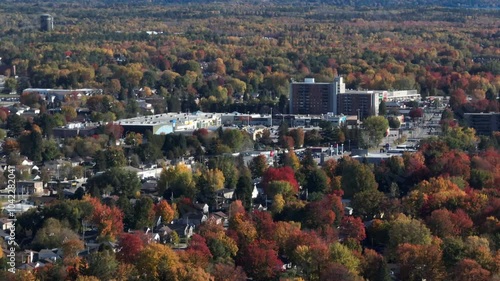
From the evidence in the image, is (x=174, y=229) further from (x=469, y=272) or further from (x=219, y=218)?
(x=469, y=272)

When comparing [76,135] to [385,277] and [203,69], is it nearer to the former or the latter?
[385,277]

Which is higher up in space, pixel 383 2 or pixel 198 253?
pixel 198 253

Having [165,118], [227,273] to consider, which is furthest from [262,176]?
[165,118]

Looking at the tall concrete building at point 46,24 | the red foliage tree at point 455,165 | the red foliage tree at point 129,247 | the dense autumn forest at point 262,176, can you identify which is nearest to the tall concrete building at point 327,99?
the dense autumn forest at point 262,176

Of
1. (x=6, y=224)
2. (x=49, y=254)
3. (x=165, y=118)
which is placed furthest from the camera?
(x=165, y=118)

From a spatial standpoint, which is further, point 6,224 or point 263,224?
point 6,224

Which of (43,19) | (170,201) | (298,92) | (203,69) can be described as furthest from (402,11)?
(170,201)

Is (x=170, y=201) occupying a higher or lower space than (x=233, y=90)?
higher
